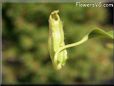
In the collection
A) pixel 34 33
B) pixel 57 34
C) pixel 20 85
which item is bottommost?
pixel 20 85

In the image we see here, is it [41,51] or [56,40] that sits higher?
[56,40]

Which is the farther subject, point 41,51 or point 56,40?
point 41,51

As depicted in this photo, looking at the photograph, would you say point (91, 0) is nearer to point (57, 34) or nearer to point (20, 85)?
point (57, 34)

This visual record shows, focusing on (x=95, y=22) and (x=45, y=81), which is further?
(x=95, y=22)

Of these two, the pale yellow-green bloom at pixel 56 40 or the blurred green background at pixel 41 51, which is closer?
the pale yellow-green bloom at pixel 56 40

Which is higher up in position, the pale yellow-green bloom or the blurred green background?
the pale yellow-green bloom

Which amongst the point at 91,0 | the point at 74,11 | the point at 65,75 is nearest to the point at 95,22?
the point at 74,11

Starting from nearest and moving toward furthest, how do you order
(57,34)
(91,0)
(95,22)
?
(57,34) → (91,0) → (95,22)

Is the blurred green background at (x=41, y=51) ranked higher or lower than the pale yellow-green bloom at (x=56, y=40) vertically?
lower
